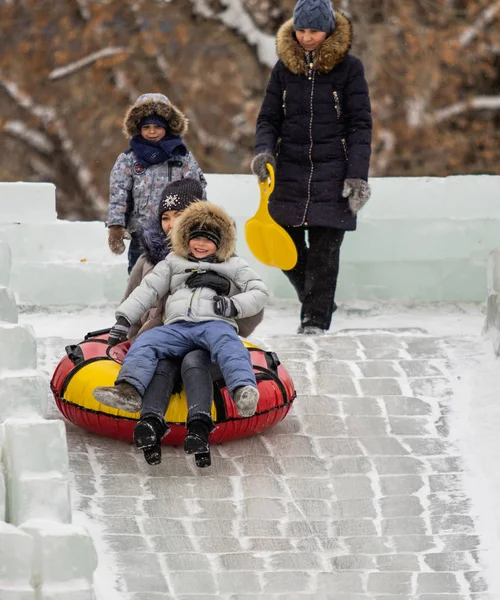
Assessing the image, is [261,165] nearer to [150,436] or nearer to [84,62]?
[150,436]

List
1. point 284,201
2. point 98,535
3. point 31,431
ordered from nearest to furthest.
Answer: point 31,431 < point 98,535 < point 284,201

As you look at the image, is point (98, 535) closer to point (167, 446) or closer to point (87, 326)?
point (167, 446)

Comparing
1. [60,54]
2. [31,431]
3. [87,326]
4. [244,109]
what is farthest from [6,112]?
[31,431]

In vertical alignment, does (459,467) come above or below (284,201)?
below

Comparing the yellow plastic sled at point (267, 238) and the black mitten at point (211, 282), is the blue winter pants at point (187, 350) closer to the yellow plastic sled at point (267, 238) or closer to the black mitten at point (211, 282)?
the black mitten at point (211, 282)

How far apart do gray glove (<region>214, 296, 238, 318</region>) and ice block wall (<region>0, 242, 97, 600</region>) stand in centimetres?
111

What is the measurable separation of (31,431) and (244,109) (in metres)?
13.4

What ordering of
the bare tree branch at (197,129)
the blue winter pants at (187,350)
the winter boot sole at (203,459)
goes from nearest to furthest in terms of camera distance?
the winter boot sole at (203,459)
the blue winter pants at (187,350)
the bare tree branch at (197,129)

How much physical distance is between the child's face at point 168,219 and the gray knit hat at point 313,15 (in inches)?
52.0

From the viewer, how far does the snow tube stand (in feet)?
21.2

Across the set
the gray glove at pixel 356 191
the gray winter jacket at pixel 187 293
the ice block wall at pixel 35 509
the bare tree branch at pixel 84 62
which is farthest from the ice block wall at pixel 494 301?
the bare tree branch at pixel 84 62

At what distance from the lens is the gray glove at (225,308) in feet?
21.9

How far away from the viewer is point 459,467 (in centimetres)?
654

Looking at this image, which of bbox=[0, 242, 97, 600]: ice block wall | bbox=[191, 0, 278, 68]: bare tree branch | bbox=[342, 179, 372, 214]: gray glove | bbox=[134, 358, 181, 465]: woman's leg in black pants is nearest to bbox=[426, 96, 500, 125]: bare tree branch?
bbox=[191, 0, 278, 68]: bare tree branch
